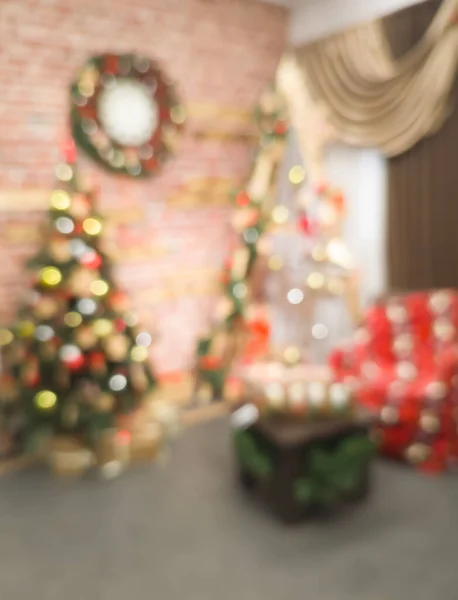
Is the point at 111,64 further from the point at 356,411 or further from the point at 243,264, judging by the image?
the point at 356,411

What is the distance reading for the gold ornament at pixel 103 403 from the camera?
11.9 feet

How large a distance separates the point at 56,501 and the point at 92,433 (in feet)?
1.31

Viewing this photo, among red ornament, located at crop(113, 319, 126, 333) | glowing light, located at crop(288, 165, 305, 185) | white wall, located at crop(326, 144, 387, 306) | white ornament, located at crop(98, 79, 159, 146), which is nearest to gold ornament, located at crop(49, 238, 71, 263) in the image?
red ornament, located at crop(113, 319, 126, 333)

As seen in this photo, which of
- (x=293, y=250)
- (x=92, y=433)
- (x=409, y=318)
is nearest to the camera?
(x=92, y=433)

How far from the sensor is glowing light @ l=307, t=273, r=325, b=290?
15.0ft

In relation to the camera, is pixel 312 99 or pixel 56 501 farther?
pixel 312 99

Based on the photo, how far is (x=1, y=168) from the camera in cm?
364

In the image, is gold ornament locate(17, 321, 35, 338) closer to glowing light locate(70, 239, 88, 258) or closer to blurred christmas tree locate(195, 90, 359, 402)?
glowing light locate(70, 239, 88, 258)

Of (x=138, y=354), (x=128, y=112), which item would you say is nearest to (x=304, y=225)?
(x=128, y=112)

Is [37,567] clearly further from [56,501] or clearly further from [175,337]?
[175,337]

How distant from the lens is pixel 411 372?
3799 mm

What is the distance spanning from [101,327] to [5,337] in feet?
1.73

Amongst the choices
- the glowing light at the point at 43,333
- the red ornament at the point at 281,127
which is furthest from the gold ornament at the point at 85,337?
the red ornament at the point at 281,127

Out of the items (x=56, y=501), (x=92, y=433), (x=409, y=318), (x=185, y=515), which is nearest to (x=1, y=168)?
(x=92, y=433)
